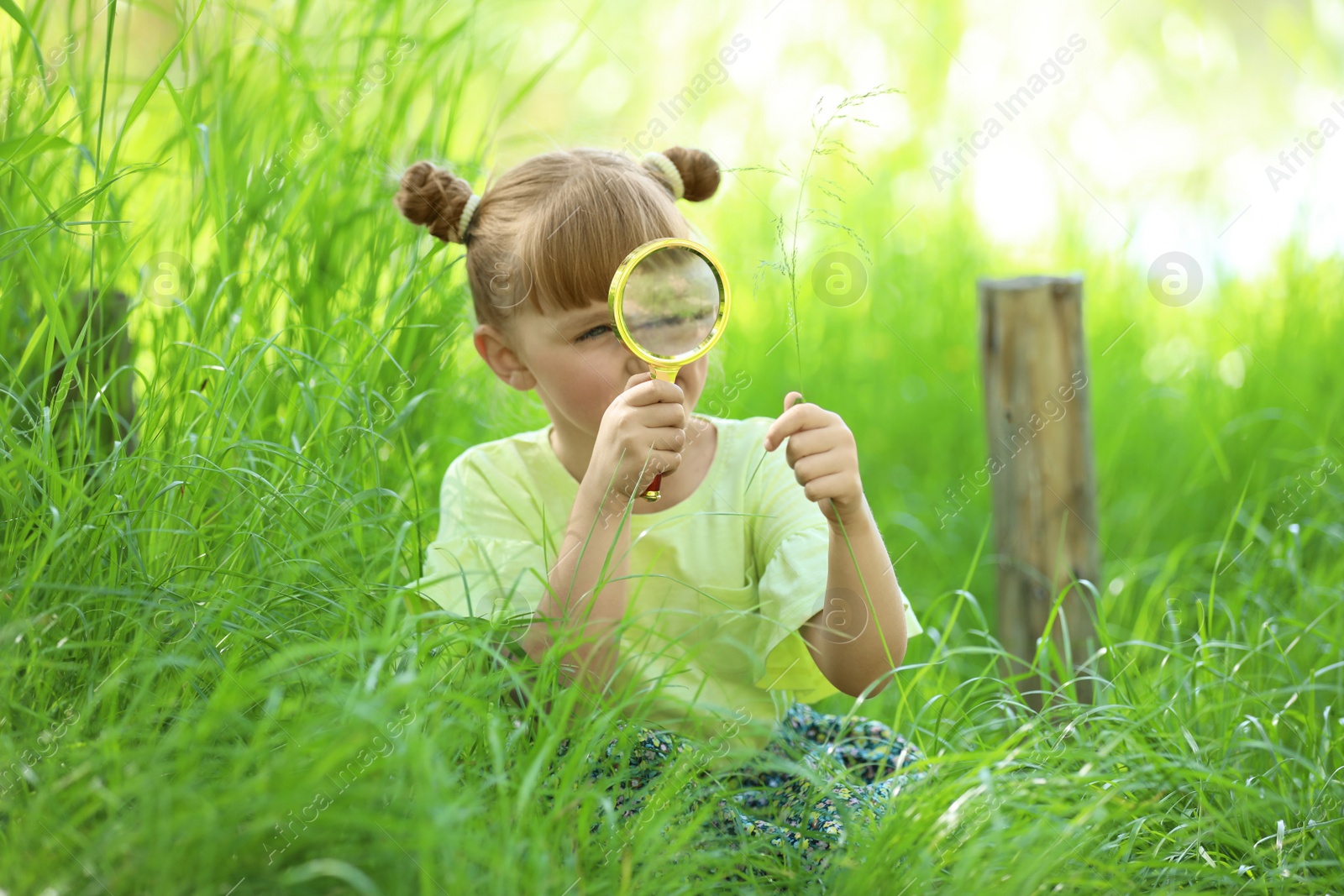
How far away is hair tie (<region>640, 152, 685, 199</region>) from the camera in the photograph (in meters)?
1.91

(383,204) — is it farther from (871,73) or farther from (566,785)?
(871,73)

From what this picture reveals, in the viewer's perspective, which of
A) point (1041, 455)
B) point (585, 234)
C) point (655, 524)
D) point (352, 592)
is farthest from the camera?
point (1041, 455)

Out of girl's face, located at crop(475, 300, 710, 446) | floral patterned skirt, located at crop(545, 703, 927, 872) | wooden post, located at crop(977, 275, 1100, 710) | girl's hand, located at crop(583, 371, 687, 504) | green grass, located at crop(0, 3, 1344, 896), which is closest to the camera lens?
green grass, located at crop(0, 3, 1344, 896)

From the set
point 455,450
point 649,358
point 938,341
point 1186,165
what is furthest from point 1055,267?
point 649,358

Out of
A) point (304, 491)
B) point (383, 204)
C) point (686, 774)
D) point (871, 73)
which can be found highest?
point (871, 73)

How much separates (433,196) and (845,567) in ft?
3.12

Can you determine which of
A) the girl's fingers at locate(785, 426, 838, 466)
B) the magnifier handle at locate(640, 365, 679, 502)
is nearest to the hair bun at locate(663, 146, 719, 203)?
the magnifier handle at locate(640, 365, 679, 502)

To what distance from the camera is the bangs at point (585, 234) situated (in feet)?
5.58

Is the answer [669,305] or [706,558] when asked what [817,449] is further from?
[706,558]

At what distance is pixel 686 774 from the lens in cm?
141

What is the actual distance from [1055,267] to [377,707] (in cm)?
376

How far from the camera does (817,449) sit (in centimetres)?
147

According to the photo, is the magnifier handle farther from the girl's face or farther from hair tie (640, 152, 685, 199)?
hair tie (640, 152, 685, 199)

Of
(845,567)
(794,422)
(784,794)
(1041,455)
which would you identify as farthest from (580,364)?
(1041,455)
